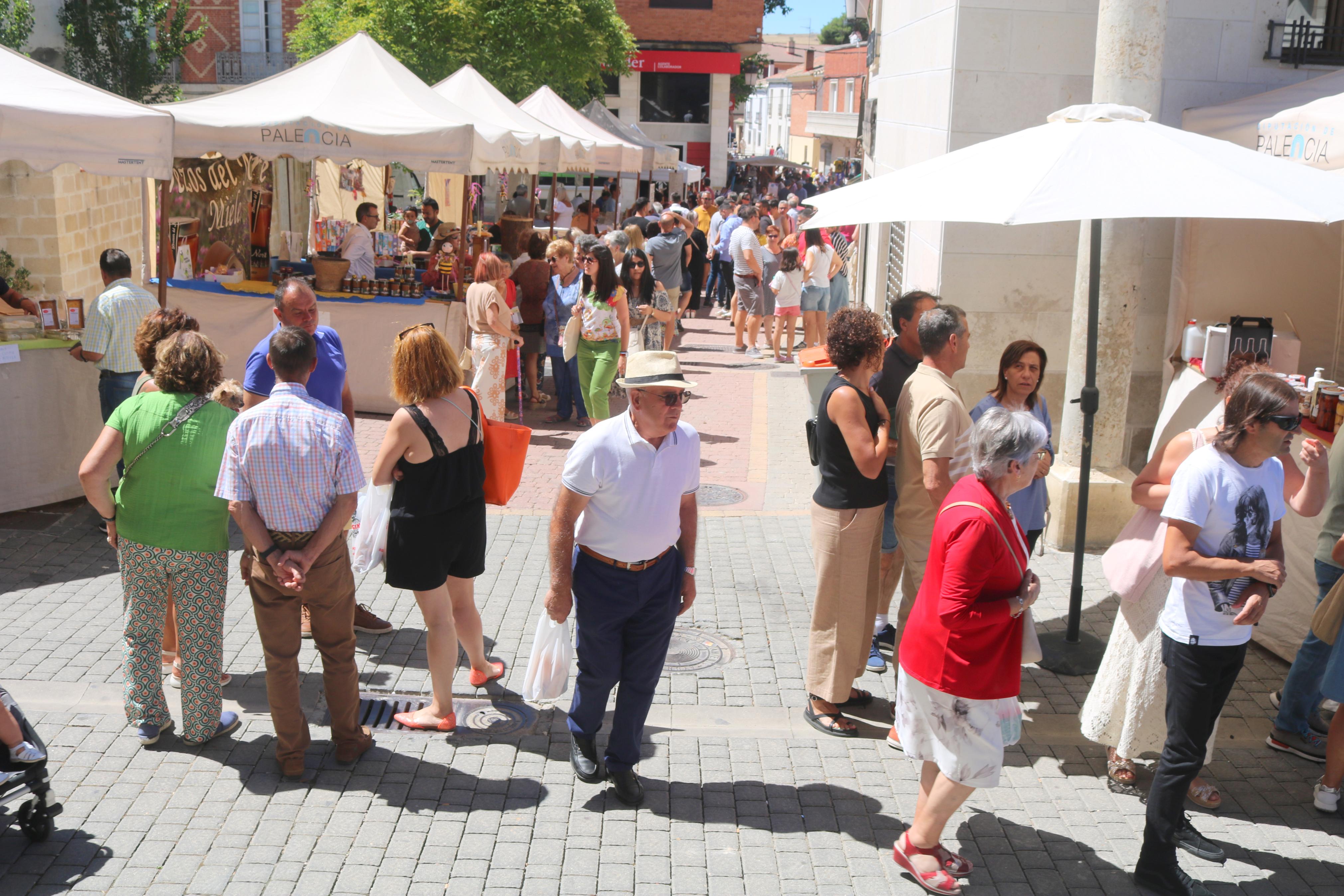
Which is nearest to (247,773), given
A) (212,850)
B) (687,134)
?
(212,850)

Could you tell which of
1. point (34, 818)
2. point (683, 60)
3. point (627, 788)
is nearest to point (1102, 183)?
point (627, 788)

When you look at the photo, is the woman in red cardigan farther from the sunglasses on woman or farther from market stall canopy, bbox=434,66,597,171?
market stall canopy, bbox=434,66,597,171

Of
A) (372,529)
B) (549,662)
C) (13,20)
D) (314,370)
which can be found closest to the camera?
(549,662)

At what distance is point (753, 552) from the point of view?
310 inches

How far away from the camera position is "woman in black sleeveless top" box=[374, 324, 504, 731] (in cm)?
478

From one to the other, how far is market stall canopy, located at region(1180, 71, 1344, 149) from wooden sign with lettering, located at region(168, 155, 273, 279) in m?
9.05

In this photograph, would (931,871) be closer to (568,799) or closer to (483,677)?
(568,799)

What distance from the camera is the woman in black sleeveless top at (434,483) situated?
4.78m

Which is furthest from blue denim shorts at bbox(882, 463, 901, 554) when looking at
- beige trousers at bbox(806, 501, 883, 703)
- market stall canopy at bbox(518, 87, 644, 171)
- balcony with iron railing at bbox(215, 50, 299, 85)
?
balcony with iron railing at bbox(215, 50, 299, 85)

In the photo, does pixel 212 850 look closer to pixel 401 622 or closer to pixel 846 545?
pixel 401 622

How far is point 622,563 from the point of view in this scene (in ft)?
14.3

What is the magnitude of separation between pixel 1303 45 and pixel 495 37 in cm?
2251

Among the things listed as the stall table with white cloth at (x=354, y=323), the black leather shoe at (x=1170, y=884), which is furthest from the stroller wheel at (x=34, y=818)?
the stall table with white cloth at (x=354, y=323)

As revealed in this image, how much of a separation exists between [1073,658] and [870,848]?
7.08 feet
